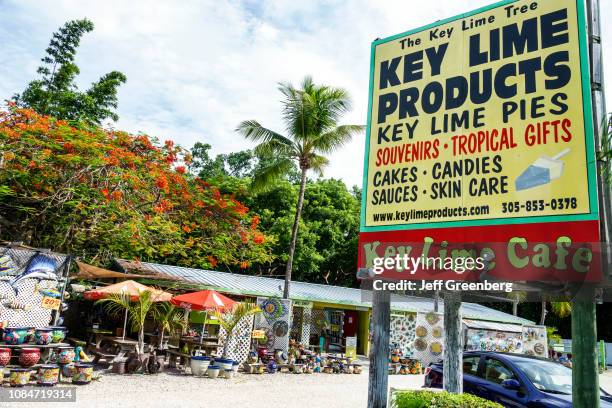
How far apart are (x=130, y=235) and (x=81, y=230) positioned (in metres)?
1.66

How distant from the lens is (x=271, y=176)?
18531mm

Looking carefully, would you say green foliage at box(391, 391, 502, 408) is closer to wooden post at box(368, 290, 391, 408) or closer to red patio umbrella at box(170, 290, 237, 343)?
wooden post at box(368, 290, 391, 408)

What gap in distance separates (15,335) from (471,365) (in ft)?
29.9

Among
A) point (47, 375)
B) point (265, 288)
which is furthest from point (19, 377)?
point (265, 288)

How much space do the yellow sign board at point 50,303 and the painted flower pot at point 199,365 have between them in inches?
167

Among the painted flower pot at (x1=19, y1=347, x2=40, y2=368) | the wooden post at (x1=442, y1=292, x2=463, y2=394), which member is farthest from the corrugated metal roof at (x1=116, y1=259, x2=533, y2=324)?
the wooden post at (x1=442, y1=292, x2=463, y2=394)

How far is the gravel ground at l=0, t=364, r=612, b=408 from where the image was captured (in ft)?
31.1

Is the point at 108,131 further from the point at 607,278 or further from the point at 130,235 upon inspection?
the point at 607,278

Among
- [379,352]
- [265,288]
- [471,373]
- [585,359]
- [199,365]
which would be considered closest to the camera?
[585,359]

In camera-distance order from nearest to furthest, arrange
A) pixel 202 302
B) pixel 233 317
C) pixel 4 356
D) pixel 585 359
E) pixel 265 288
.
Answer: pixel 585 359, pixel 4 356, pixel 202 302, pixel 233 317, pixel 265 288

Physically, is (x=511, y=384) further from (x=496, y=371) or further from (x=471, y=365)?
(x=471, y=365)

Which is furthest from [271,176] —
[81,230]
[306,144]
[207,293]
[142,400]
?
[142,400]

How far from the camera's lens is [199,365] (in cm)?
1384

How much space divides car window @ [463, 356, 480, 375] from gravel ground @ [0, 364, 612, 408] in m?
3.25
